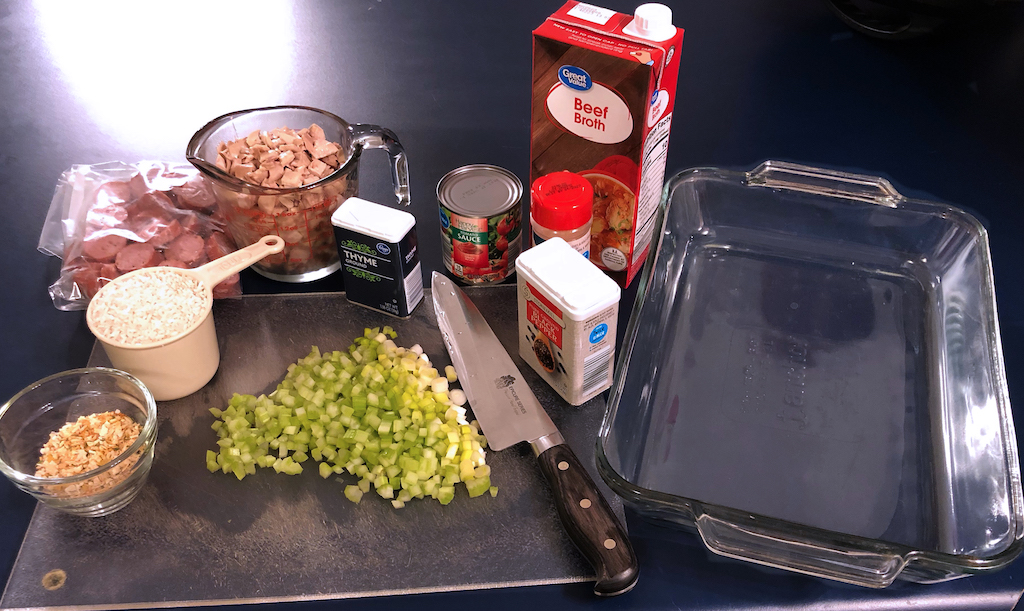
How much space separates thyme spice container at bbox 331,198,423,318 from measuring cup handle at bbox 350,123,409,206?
110 mm

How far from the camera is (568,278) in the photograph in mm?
895

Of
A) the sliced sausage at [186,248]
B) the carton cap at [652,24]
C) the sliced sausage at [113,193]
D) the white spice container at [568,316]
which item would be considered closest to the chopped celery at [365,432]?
the white spice container at [568,316]

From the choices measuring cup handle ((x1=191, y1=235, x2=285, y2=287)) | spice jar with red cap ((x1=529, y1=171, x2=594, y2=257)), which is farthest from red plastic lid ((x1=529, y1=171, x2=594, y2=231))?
measuring cup handle ((x1=191, y1=235, x2=285, y2=287))

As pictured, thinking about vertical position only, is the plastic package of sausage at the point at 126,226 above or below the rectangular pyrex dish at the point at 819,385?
above

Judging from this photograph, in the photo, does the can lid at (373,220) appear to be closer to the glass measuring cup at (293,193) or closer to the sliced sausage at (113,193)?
the glass measuring cup at (293,193)

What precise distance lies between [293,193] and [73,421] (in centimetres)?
38

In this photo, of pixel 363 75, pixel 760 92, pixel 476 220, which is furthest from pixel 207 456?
pixel 760 92

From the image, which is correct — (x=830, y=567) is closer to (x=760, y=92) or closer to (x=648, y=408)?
(x=648, y=408)

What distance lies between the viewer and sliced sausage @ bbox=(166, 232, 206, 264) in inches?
42.3

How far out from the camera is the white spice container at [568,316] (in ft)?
2.88

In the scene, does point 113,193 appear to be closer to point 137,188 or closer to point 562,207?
point 137,188

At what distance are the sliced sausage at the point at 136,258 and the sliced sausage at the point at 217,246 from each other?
7 centimetres

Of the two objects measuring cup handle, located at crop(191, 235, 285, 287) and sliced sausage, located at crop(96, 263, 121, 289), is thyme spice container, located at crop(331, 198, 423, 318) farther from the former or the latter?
sliced sausage, located at crop(96, 263, 121, 289)

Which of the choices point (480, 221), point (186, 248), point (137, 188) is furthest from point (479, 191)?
point (137, 188)
